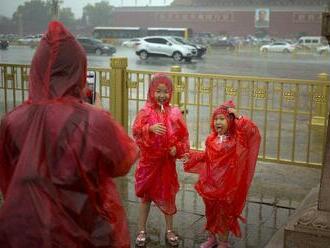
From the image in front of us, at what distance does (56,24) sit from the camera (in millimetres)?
2115

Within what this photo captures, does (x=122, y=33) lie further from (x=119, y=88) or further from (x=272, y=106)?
(x=119, y=88)

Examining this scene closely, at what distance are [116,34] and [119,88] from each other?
4759 cm

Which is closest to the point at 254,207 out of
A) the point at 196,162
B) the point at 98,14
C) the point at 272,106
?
the point at 196,162

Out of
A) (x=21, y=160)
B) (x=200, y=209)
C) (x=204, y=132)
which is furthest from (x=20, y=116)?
(x=204, y=132)

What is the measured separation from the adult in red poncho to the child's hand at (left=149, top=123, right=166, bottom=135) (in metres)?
1.70

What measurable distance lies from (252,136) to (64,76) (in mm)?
2160

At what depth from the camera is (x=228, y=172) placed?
3840 millimetres

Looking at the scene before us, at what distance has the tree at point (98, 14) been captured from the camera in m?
64.2

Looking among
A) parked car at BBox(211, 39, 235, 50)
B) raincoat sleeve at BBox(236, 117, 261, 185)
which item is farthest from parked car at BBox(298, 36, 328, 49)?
raincoat sleeve at BBox(236, 117, 261, 185)

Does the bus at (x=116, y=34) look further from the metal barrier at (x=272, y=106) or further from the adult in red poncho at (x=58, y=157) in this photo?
the adult in red poncho at (x=58, y=157)

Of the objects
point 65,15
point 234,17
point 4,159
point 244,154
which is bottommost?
point 244,154

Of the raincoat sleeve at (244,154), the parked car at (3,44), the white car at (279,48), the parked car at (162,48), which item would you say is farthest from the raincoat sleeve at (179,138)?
the white car at (279,48)

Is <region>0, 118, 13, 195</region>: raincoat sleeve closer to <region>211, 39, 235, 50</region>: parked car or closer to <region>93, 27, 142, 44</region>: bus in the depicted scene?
<region>211, 39, 235, 50</region>: parked car

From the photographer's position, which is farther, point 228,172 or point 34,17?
point 34,17
